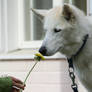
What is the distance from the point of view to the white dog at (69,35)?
2.34m

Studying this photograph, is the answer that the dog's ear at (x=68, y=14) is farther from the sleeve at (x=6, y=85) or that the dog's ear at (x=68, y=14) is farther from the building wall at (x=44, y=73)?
the building wall at (x=44, y=73)

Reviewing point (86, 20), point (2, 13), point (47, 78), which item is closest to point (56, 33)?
point (86, 20)

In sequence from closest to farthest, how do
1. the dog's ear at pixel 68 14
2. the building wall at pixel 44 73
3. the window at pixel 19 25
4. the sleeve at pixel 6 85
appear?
the sleeve at pixel 6 85
the dog's ear at pixel 68 14
the building wall at pixel 44 73
the window at pixel 19 25

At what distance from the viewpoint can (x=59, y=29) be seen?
233 cm

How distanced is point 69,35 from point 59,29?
0.09 meters

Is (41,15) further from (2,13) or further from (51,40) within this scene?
(2,13)

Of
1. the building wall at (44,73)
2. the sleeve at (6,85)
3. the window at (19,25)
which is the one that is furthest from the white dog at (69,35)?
the window at (19,25)

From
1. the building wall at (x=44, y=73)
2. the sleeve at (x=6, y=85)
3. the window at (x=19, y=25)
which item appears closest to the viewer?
the sleeve at (x=6, y=85)

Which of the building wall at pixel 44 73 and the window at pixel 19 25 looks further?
the window at pixel 19 25

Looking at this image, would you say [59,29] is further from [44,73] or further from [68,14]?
[44,73]

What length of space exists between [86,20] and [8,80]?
0.73 meters

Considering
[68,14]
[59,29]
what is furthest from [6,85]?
[68,14]

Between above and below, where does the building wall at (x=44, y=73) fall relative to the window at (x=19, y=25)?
below

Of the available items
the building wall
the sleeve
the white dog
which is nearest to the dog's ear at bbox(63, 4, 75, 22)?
the white dog
